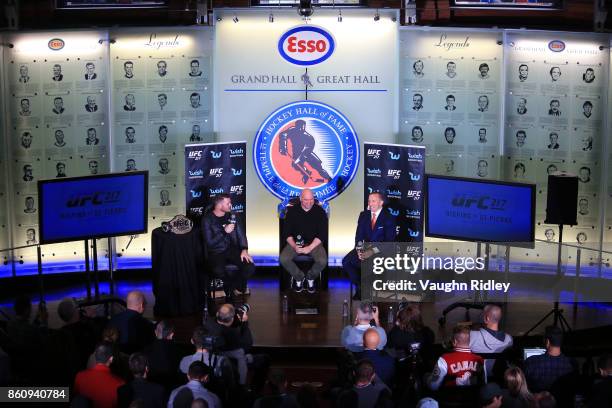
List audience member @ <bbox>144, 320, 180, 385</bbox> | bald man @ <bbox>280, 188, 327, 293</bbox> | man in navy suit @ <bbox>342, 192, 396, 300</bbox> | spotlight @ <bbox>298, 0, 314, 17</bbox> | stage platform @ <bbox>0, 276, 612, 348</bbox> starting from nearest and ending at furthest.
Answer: audience member @ <bbox>144, 320, 180, 385</bbox> → stage platform @ <bbox>0, 276, 612, 348</bbox> → man in navy suit @ <bbox>342, 192, 396, 300</bbox> → bald man @ <bbox>280, 188, 327, 293</bbox> → spotlight @ <bbox>298, 0, 314, 17</bbox>

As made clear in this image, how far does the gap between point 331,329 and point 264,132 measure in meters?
3.33

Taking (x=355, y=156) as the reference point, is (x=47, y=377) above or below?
below

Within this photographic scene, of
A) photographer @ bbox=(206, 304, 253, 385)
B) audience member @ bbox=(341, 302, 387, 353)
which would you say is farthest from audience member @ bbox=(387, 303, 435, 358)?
photographer @ bbox=(206, 304, 253, 385)

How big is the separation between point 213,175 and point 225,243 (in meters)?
1.13

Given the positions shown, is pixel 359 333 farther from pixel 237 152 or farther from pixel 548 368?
pixel 237 152

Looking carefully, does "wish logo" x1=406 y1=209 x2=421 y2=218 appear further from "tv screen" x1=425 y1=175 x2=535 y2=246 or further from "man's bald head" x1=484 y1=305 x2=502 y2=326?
"man's bald head" x1=484 y1=305 x2=502 y2=326

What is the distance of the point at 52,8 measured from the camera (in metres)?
12.2

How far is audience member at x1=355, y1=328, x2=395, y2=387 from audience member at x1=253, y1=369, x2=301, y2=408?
994 millimetres

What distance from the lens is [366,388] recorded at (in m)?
6.88

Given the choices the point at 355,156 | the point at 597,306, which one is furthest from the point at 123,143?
the point at 597,306

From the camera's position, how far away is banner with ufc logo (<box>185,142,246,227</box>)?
1145cm

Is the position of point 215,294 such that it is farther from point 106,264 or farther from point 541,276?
point 541,276

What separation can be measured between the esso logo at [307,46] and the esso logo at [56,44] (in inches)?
112

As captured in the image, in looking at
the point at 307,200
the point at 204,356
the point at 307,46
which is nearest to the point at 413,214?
the point at 307,200
